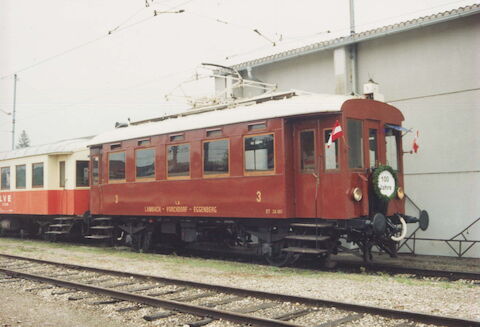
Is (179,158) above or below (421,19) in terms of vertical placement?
below

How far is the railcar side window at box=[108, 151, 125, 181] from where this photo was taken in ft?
50.4

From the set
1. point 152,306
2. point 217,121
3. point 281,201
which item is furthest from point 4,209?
point 152,306

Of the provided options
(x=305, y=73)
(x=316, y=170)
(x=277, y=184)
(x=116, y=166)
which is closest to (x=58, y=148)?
(x=116, y=166)

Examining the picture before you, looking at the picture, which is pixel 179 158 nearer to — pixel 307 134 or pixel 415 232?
pixel 307 134

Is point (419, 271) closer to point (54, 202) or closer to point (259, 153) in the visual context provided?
point (259, 153)

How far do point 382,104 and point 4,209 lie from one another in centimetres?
1593

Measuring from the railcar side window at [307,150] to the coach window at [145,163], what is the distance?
4.63 m

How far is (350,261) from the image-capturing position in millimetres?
12562

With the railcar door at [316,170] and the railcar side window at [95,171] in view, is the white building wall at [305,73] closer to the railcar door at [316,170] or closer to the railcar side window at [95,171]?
the railcar door at [316,170]

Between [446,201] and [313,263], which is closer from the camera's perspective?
[313,263]

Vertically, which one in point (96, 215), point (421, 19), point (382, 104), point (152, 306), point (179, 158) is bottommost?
point (152, 306)

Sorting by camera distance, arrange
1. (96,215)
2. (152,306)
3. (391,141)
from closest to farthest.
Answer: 1. (152,306)
2. (391,141)
3. (96,215)

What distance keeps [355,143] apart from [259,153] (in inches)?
78.4

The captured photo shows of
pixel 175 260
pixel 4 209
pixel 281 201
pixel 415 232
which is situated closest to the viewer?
pixel 281 201
